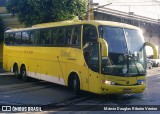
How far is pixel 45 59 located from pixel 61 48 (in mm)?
1809

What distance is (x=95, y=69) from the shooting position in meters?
12.7

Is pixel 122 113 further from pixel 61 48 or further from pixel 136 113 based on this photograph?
pixel 61 48

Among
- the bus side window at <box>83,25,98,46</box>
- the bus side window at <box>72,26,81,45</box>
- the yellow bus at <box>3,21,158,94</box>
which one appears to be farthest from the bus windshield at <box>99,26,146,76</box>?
the bus side window at <box>72,26,81,45</box>

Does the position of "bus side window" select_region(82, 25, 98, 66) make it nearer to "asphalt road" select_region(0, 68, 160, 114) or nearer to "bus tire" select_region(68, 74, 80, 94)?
"bus tire" select_region(68, 74, 80, 94)

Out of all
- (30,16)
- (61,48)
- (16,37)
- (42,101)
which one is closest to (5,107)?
(42,101)

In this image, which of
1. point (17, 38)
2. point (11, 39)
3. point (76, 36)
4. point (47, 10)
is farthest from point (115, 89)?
point (47, 10)

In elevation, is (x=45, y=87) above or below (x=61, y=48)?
below

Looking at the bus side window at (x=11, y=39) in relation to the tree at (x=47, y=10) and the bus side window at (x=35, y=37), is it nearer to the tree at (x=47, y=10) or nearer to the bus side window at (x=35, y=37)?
the bus side window at (x=35, y=37)

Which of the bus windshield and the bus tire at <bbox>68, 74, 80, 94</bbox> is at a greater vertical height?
the bus windshield

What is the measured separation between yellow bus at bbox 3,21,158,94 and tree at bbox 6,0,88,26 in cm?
708

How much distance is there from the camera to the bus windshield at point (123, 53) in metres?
12.5

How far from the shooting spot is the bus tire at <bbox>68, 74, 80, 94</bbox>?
13852 mm

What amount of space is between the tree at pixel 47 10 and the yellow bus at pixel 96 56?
7.08 meters

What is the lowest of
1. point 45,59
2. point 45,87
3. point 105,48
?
point 45,87
